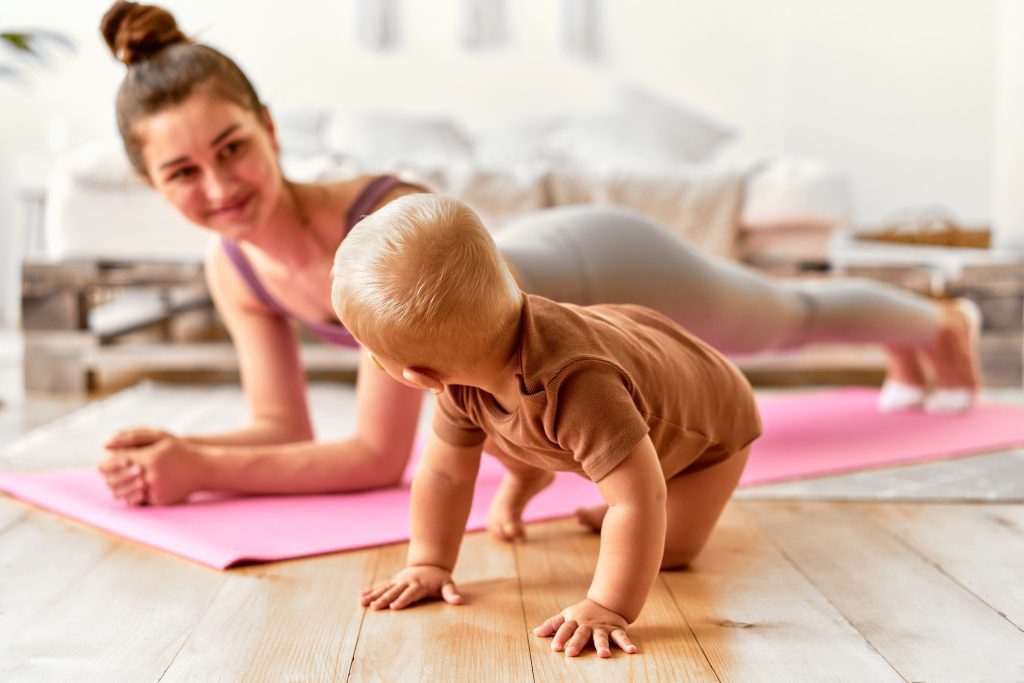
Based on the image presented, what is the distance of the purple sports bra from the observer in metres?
1.61

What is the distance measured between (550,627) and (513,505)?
376 millimetres

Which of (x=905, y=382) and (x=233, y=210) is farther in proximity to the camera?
(x=905, y=382)

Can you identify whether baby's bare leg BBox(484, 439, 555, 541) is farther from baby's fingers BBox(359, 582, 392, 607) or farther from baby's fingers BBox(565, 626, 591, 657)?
baby's fingers BBox(565, 626, 591, 657)

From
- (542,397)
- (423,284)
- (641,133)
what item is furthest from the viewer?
(641,133)

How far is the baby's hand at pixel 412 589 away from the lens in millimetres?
1124

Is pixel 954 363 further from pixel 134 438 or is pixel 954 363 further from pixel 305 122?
pixel 305 122

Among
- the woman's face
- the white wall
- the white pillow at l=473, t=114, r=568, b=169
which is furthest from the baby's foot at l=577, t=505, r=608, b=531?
the white wall

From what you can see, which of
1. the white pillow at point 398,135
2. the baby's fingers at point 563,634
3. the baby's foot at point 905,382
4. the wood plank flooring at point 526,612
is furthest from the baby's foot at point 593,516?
the white pillow at point 398,135

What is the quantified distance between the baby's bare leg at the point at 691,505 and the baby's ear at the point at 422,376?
382mm

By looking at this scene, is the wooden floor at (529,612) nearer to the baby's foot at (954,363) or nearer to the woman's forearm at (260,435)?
the woman's forearm at (260,435)

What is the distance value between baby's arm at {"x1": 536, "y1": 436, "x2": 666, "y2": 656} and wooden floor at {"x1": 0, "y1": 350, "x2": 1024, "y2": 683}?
3cm

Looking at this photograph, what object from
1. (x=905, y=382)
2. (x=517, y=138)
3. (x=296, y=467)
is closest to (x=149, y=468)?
(x=296, y=467)

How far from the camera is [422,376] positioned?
37.8 inches

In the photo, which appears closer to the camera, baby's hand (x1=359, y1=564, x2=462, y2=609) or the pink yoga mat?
baby's hand (x1=359, y1=564, x2=462, y2=609)
